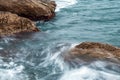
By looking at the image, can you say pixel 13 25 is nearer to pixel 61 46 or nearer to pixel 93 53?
pixel 61 46

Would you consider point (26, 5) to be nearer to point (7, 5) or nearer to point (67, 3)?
point (7, 5)

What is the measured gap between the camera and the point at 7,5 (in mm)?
18797

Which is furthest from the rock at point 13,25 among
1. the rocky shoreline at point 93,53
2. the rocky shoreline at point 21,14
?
the rocky shoreline at point 93,53

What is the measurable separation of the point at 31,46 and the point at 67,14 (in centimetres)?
900

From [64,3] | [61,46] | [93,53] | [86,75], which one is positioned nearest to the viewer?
[86,75]

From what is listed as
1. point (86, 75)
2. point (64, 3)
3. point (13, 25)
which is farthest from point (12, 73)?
point (64, 3)

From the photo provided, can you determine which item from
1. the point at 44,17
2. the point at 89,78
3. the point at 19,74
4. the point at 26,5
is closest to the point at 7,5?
the point at 26,5

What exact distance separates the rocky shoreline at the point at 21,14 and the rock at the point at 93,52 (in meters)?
4.77

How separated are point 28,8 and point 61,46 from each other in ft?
20.0

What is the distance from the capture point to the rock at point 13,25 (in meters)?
16.0

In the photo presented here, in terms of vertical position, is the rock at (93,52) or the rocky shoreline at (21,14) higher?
the rocky shoreline at (21,14)

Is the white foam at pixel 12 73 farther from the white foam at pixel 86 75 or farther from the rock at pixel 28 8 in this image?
the rock at pixel 28 8

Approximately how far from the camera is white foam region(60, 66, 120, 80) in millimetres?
10750

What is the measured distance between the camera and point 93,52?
11828 mm
